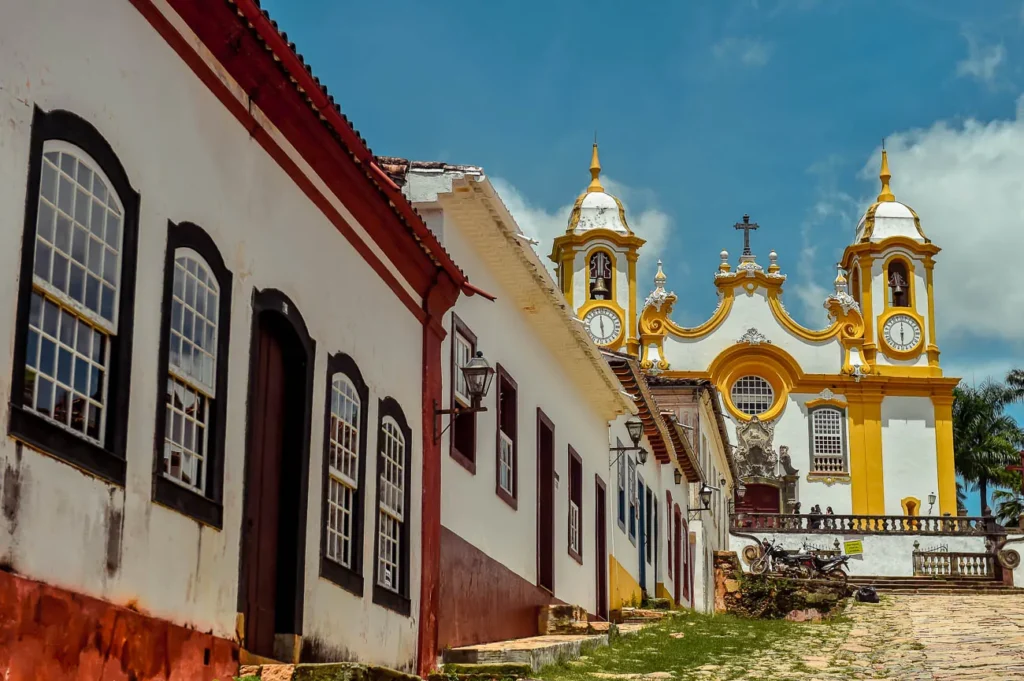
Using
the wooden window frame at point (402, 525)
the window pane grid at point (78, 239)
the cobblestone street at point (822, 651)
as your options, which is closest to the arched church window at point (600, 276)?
the cobblestone street at point (822, 651)

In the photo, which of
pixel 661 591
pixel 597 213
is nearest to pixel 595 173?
pixel 597 213

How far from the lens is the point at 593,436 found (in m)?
20.5

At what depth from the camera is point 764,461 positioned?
52.8 meters

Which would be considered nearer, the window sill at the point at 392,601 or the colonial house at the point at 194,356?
the colonial house at the point at 194,356

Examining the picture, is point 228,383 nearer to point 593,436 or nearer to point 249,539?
point 249,539

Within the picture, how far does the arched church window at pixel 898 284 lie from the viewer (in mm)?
56250

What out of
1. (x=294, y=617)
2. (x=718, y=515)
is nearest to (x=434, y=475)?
(x=294, y=617)

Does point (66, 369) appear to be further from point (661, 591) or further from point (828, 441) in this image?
point (828, 441)

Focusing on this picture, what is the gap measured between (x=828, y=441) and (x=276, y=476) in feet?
151

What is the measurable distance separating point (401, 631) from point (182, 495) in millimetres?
3983

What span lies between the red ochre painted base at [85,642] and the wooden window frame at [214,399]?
0.58m

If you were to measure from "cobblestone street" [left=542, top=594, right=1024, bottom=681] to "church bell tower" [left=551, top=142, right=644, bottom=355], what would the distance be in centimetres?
3179

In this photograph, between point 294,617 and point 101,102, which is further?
point 294,617

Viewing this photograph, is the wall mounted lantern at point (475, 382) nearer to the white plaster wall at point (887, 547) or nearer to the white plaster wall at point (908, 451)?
the white plaster wall at point (887, 547)
